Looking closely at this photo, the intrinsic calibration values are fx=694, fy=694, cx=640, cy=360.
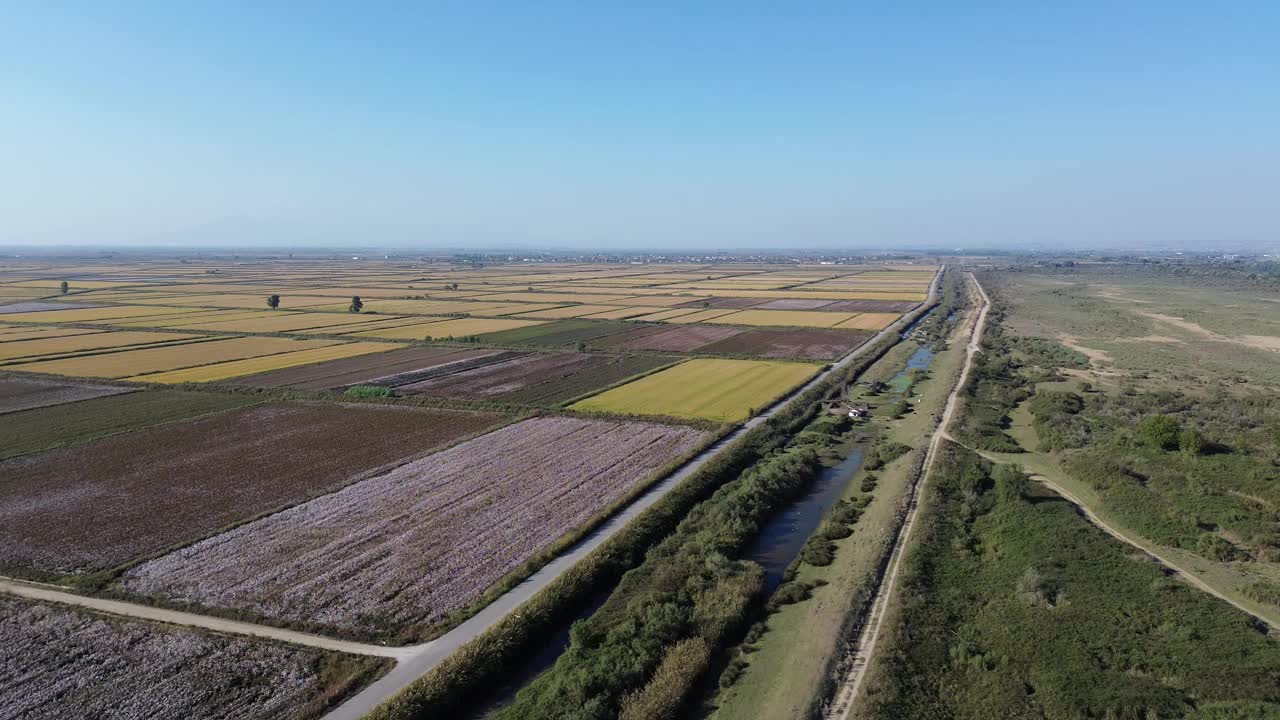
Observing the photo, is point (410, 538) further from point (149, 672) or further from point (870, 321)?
point (870, 321)

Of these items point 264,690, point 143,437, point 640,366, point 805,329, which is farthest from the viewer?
point 805,329

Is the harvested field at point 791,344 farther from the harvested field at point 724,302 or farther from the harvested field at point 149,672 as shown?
the harvested field at point 149,672

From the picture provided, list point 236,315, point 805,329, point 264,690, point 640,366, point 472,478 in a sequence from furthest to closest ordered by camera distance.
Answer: point 236,315
point 805,329
point 640,366
point 472,478
point 264,690

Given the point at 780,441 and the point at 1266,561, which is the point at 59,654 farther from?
the point at 1266,561

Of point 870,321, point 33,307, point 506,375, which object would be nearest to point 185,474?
point 506,375

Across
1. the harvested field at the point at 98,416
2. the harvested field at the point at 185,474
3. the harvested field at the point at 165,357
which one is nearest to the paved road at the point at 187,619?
the harvested field at the point at 185,474

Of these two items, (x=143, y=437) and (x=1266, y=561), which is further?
(x=143, y=437)

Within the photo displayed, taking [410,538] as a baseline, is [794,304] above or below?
above

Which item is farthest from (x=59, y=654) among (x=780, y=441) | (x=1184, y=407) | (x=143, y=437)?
(x=1184, y=407)
